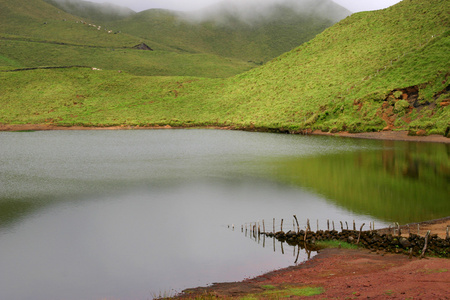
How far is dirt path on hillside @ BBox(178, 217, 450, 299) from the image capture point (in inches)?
619

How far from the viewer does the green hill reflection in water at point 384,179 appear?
34.2m

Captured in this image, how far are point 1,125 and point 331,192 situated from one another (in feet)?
350

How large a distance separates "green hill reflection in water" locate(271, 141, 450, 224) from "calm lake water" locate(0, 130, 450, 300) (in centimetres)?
13

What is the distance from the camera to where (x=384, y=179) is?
45469mm

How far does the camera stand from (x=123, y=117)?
426 feet

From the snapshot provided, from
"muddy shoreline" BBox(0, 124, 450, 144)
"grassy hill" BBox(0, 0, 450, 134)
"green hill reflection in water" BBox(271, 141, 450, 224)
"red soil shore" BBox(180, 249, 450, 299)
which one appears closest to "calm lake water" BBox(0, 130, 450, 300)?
"green hill reflection in water" BBox(271, 141, 450, 224)

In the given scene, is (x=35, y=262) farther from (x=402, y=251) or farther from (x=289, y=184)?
(x=289, y=184)

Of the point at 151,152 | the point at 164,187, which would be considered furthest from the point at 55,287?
the point at 151,152

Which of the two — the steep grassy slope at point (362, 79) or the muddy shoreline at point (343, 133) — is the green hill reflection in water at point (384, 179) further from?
the steep grassy slope at point (362, 79)

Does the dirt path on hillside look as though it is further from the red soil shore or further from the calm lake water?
Answer: the calm lake water

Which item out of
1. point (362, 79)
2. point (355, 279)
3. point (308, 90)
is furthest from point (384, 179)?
point (308, 90)

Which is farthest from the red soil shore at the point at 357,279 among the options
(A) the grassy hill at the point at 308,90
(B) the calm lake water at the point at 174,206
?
(A) the grassy hill at the point at 308,90

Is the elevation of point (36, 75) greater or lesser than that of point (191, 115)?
greater

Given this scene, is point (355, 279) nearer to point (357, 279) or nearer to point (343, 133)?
point (357, 279)
